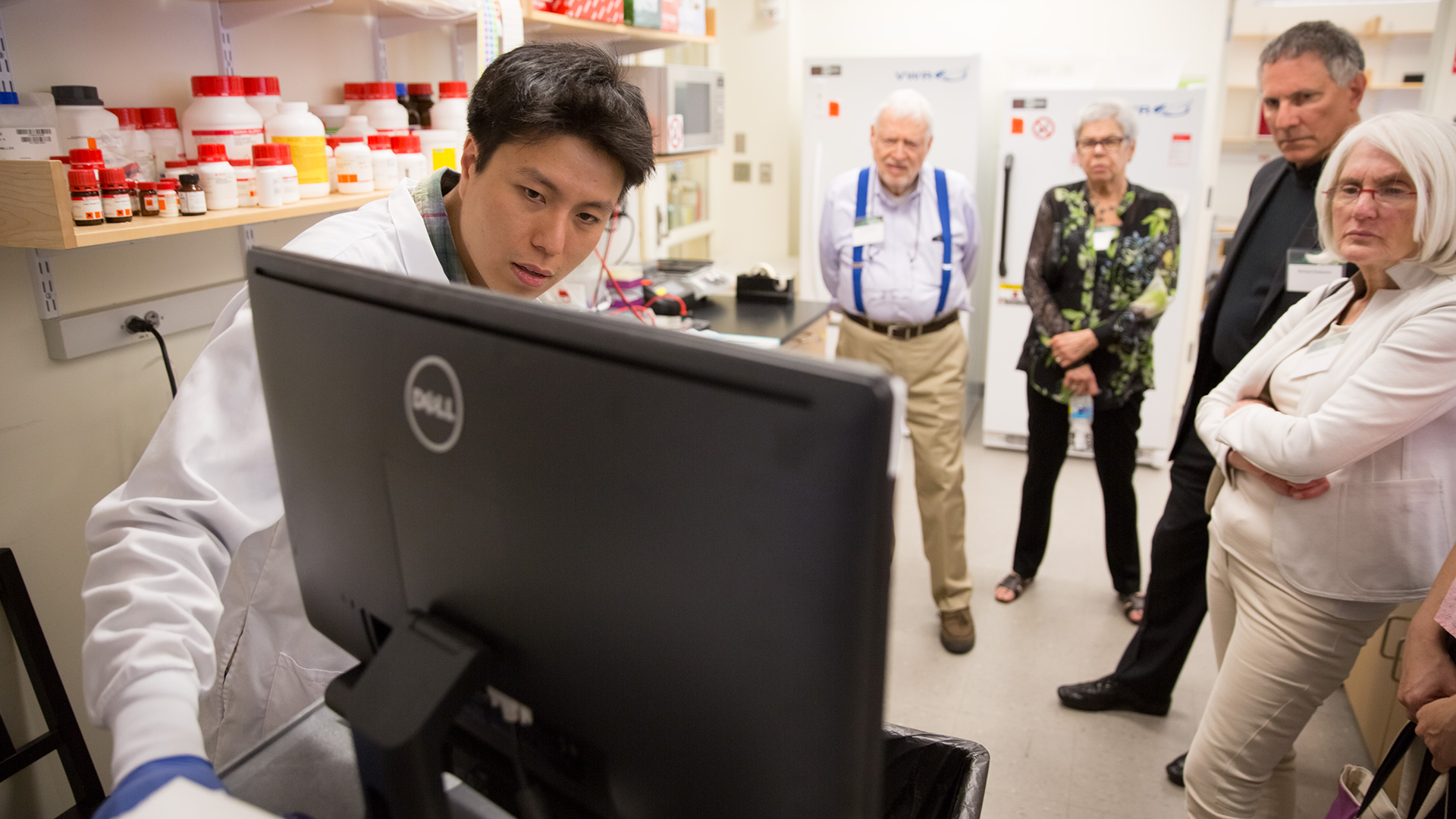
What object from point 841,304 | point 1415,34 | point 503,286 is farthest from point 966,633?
point 1415,34

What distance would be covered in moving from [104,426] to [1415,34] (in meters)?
7.04

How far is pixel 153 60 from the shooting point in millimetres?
1686

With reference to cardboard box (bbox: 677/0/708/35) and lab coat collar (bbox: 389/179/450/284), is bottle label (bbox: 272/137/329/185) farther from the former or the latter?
cardboard box (bbox: 677/0/708/35)

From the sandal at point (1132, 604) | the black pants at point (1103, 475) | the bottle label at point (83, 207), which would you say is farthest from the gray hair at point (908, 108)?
the bottle label at point (83, 207)

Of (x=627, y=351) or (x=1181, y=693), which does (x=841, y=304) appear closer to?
(x=1181, y=693)

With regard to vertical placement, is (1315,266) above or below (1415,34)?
below

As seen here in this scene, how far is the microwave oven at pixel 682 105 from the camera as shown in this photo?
3008mm

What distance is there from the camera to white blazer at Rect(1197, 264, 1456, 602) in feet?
4.25

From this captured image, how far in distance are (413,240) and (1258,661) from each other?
148cm

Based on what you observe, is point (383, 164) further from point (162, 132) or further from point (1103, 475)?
point (1103, 475)

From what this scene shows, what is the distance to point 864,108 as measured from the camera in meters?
4.14

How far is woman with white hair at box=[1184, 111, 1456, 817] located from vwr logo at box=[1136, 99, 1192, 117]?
2.48m

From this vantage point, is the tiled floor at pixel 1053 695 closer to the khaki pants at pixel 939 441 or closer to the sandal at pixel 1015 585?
the sandal at pixel 1015 585

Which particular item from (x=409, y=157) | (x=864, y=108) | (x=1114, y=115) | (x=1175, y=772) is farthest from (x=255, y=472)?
(x=864, y=108)
